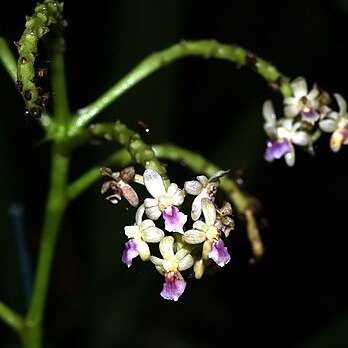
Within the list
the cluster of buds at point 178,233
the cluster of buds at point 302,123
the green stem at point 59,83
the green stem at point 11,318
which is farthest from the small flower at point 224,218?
the green stem at point 11,318

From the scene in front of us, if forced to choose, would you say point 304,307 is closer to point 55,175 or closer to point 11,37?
point 11,37

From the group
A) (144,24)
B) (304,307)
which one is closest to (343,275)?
(304,307)

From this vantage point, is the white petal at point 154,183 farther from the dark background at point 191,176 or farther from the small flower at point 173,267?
the dark background at point 191,176

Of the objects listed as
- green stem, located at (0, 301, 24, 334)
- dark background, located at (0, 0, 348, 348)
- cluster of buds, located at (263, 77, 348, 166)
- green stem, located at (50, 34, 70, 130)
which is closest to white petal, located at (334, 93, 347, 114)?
cluster of buds, located at (263, 77, 348, 166)

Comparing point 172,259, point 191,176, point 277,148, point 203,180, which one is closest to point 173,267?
point 172,259

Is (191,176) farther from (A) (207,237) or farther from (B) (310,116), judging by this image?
(A) (207,237)

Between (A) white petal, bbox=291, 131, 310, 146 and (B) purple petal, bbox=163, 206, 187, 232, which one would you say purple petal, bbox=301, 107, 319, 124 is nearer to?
(A) white petal, bbox=291, 131, 310, 146
